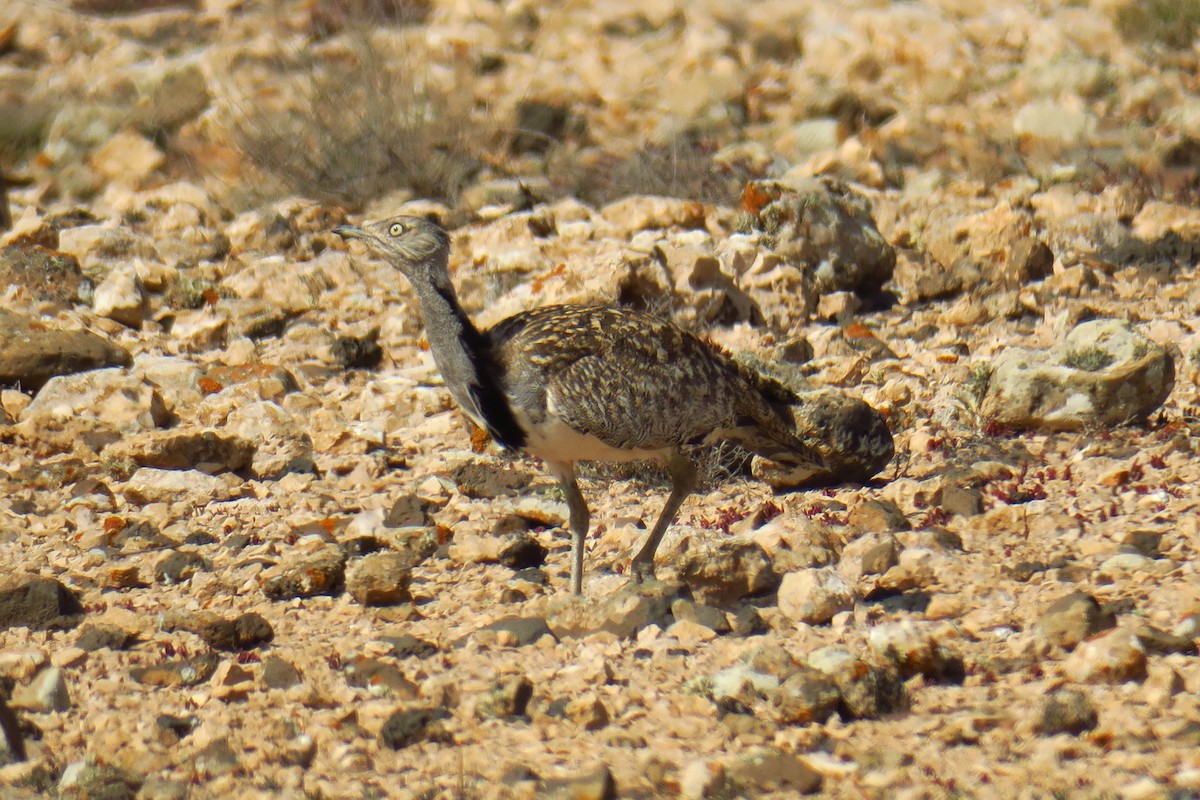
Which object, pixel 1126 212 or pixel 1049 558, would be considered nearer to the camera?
pixel 1049 558

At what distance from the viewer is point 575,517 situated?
5402mm

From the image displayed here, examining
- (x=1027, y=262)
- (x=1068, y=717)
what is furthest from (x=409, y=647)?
(x=1027, y=262)

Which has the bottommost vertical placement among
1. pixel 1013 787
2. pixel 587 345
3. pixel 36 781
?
pixel 36 781

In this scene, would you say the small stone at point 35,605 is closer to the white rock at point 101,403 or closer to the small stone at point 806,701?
the white rock at point 101,403

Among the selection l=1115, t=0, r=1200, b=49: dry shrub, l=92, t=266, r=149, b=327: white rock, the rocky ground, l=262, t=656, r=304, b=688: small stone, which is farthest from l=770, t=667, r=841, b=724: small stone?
l=1115, t=0, r=1200, b=49: dry shrub

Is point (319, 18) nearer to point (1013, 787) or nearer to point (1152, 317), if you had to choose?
point (1152, 317)

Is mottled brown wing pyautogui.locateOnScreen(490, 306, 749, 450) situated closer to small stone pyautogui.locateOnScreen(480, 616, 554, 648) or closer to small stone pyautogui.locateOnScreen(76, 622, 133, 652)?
small stone pyautogui.locateOnScreen(480, 616, 554, 648)

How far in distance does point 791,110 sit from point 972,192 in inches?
92.7

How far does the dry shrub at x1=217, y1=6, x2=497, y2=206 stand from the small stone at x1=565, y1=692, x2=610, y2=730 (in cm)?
572

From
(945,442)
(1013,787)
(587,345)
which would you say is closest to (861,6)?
(945,442)

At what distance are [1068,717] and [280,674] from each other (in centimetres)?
242

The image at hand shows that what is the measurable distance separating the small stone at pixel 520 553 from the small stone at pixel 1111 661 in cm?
220

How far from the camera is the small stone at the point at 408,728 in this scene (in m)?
4.12

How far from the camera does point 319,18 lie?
1273cm
